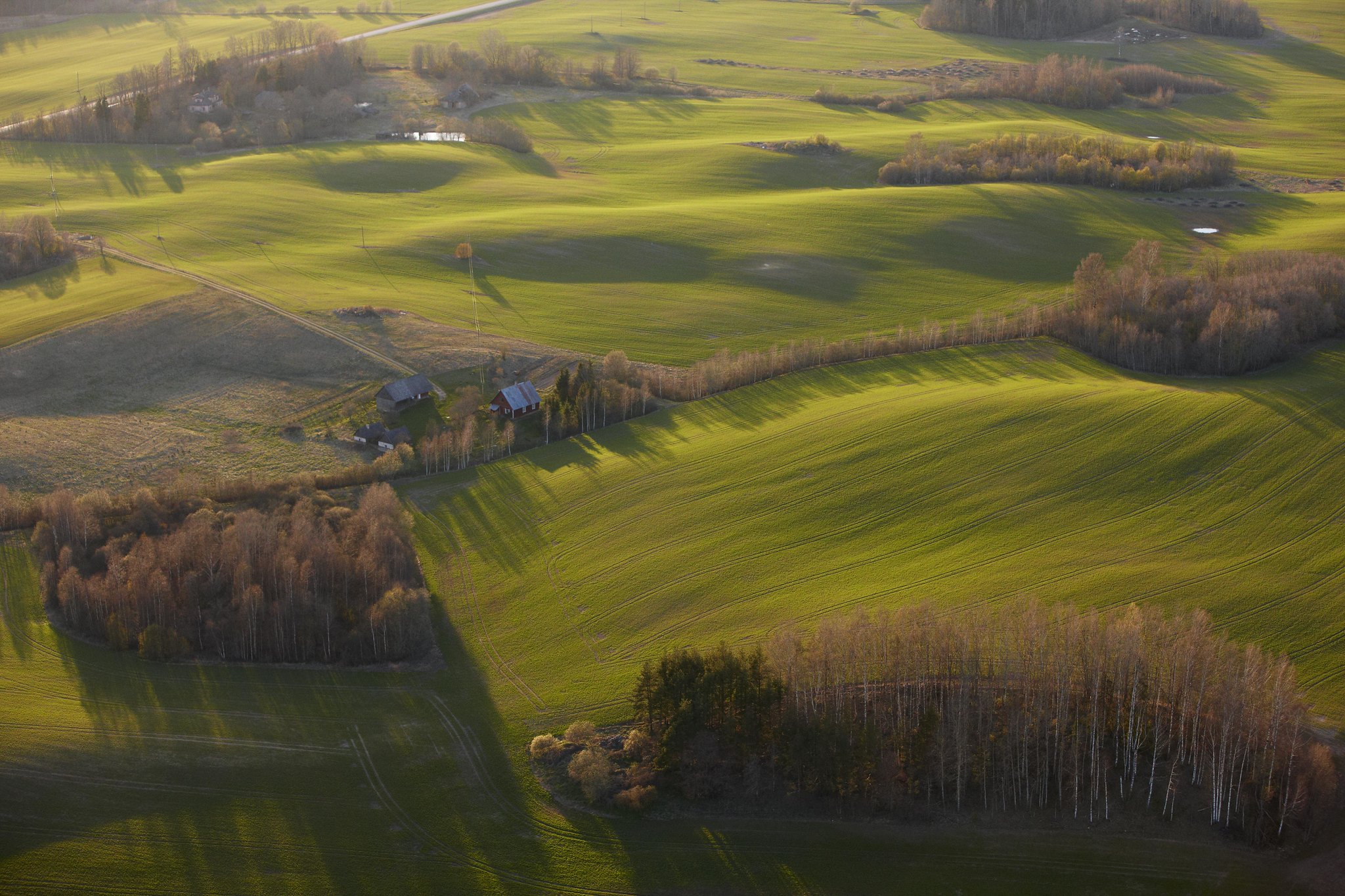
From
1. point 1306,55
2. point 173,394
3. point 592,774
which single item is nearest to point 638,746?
point 592,774

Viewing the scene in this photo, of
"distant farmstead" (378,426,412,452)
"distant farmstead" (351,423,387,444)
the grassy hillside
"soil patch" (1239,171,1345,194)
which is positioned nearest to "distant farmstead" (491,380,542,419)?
"distant farmstead" (378,426,412,452)

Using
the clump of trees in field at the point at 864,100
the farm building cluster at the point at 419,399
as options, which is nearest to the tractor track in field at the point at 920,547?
the farm building cluster at the point at 419,399

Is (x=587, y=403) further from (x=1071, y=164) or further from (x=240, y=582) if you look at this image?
(x=1071, y=164)

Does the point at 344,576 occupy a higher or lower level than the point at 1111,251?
lower

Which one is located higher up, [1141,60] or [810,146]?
[1141,60]

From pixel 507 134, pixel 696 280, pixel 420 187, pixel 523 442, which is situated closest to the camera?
pixel 523 442

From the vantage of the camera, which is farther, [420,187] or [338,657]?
[420,187]

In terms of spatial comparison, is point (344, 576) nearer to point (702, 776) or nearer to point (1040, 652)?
point (702, 776)

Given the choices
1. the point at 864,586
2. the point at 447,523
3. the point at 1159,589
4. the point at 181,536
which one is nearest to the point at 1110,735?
the point at 1159,589
